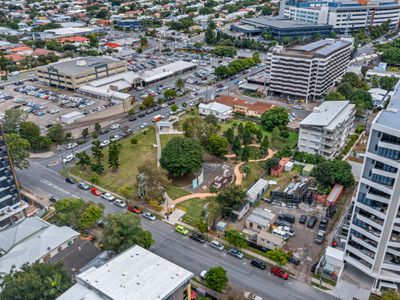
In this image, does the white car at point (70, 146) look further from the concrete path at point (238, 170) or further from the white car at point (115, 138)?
the concrete path at point (238, 170)

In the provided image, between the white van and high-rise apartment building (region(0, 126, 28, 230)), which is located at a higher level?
high-rise apartment building (region(0, 126, 28, 230))

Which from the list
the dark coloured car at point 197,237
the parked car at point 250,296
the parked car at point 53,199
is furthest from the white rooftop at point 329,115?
the parked car at point 53,199

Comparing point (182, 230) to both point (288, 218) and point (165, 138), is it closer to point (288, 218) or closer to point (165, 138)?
point (288, 218)

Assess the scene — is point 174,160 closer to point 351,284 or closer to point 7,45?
point 351,284

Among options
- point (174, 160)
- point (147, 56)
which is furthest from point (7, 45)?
point (174, 160)

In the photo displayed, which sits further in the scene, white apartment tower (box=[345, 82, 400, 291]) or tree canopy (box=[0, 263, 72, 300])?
white apartment tower (box=[345, 82, 400, 291])

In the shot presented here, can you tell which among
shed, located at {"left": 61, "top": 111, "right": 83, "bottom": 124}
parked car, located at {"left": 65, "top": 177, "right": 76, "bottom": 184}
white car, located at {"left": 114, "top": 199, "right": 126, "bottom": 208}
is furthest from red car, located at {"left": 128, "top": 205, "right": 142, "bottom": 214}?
shed, located at {"left": 61, "top": 111, "right": 83, "bottom": 124}

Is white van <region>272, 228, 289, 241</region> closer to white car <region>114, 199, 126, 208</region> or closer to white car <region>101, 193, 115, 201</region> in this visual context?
white car <region>114, 199, 126, 208</region>
